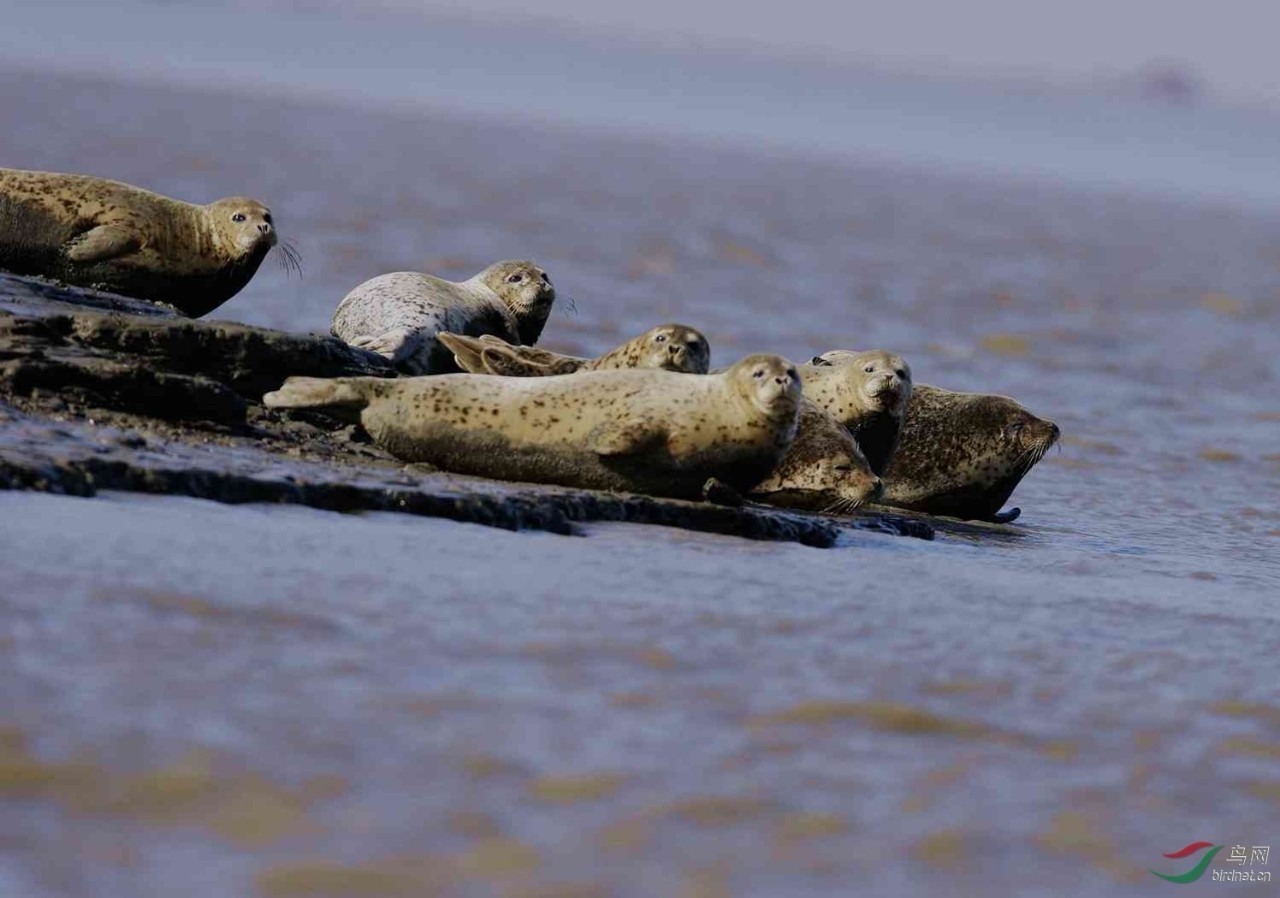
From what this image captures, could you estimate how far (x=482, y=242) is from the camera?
21891 millimetres

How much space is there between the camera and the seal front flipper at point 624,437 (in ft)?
21.5

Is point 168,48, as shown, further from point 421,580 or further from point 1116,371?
point 421,580

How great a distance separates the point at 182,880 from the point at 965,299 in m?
19.2

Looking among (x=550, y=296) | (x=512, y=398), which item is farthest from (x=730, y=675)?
(x=550, y=296)

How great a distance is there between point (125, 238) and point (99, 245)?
94 mm

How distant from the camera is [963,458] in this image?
27.4ft

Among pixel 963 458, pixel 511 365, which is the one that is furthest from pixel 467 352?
pixel 963 458

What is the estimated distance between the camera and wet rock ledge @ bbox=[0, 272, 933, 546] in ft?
19.2

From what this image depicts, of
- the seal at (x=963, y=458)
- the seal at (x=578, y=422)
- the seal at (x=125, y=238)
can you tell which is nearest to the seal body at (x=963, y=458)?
the seal at (x=963, y=458)

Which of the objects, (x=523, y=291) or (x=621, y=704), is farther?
(x=523, y=291)

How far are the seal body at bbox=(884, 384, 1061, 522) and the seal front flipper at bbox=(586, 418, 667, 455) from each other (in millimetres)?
1901

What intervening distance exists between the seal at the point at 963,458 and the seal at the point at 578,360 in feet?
3.94

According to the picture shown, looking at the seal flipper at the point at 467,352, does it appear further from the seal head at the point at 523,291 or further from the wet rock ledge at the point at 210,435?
the seal head at the point at 523,291

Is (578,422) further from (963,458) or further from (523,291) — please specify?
(963,458)
